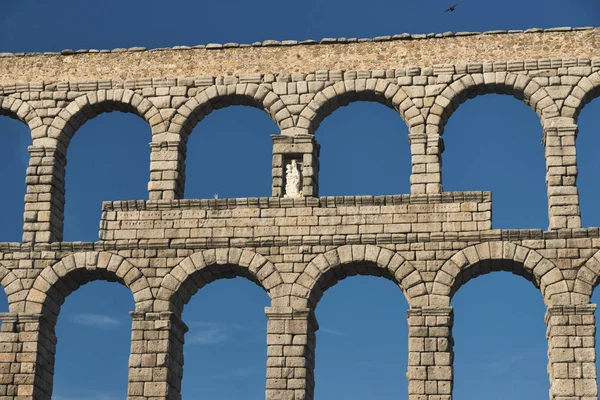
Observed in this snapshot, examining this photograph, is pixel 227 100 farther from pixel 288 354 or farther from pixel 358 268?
pixel 288 354

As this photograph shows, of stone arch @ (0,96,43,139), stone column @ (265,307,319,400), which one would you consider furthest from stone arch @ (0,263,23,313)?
stone column @ (265,307,319,400)

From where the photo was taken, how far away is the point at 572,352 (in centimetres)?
3097

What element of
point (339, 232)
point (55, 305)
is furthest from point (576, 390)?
point (55, 305)

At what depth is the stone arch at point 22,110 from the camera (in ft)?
115

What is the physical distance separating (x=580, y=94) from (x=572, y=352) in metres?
6.04

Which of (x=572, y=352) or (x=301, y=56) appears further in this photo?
(x=301, y=56)

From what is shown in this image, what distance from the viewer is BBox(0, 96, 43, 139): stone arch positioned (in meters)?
35.2

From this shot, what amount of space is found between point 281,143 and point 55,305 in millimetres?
6084

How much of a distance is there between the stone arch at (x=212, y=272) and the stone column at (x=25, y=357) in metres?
2.67

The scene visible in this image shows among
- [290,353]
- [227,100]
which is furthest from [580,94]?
[290,353]

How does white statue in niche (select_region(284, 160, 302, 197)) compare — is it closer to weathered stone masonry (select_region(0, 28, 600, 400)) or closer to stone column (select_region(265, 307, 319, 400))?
weathered stone masonry (select_region(0, 28, 600, 400))

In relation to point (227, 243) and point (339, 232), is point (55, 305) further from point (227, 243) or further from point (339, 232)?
point (339, 232)

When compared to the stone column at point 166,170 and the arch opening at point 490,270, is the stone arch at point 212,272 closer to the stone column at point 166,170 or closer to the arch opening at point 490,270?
the stone column at point 166,170

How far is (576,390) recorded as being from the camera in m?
30.6
